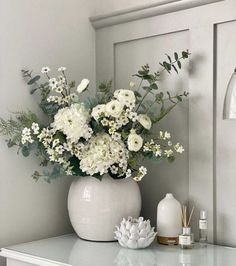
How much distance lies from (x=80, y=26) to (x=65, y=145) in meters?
0.61

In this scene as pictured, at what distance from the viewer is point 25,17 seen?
1835mm

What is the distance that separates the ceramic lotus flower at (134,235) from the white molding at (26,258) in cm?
23

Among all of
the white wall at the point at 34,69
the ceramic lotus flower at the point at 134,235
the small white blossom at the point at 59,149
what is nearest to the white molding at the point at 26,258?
the white wall at the point at 34,69

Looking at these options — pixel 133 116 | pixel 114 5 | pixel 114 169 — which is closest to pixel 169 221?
pixel 114 169

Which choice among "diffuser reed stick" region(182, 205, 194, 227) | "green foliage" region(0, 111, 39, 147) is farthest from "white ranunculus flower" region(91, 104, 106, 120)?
"diffuser reed stick" region(182, 205, 194, 227)

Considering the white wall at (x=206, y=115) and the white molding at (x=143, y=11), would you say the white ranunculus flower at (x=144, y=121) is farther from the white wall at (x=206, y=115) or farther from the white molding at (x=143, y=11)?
the white molding at (x=143, y=11)

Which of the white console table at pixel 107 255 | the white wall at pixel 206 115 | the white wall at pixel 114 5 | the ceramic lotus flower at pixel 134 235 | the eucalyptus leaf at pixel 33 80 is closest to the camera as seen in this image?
the white console table at pixel 107 255

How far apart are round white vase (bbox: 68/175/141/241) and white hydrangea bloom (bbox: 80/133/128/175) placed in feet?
0.26

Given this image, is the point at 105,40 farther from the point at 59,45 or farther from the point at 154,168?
the point at 154,168

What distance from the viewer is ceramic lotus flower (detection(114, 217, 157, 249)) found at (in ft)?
5.20

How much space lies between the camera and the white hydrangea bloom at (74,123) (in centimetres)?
163

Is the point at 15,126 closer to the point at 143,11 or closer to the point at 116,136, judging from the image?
the point at 116,136

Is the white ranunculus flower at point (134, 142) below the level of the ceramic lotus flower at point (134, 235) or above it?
above

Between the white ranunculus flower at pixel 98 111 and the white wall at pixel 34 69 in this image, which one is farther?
the white wall at pixel 34 69
